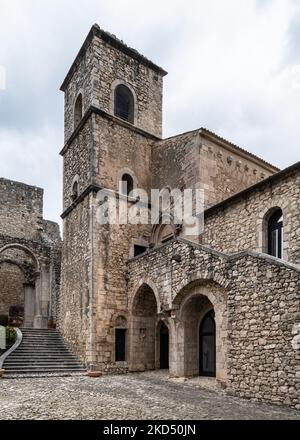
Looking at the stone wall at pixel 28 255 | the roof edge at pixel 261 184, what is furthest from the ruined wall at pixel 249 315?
the stone wall at pixel 28 255

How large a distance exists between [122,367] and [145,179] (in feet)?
24.6

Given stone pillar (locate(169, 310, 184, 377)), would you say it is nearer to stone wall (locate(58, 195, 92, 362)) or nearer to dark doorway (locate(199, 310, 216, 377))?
dark doorway (locate(199, 310, 216, 377))

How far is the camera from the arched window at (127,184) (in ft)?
53.1

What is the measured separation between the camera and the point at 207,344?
1235 centimetres

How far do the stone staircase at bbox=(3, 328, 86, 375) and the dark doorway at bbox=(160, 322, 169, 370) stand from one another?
2884 millimetres

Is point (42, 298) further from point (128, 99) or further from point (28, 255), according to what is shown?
point (128, 99)

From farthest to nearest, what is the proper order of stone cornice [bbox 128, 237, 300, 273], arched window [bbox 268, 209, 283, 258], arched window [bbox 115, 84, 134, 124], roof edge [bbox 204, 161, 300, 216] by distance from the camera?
arched window [bbox 115, 84, 134, 124] < arched window [bbox 268, 209, 283, 258] < roof edge [bbox 204, 161, 300, 216] < stone cornice [bbox 128, 237, 300, 273]

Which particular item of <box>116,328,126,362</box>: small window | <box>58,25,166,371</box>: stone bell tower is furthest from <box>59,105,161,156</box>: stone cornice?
<box>116,328,126,362</box>: small window

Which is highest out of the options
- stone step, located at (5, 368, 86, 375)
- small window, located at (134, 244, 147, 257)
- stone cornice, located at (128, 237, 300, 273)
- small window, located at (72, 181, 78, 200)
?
small window, located at (72, 181, 78, 200)

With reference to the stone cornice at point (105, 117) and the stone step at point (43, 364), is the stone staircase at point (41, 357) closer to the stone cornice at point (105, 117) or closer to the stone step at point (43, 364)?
the stone step at point (43, 364)

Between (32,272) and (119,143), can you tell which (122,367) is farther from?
(32,272)

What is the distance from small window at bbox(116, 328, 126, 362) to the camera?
14.3m
